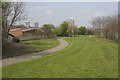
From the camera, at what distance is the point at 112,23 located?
68.1 m

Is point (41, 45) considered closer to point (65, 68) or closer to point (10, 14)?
point (10, 14)

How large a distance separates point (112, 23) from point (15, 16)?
A: 113 feet

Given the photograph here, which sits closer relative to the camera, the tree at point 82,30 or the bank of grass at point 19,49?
the bank of grass at point 19,49

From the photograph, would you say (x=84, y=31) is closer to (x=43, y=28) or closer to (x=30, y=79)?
(x=43, y=28)

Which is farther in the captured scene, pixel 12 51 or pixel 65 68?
pixel 12 51

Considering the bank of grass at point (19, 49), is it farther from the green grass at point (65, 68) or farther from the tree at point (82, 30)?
the tree at point (82, 30)

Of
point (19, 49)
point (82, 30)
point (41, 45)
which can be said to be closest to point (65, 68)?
point (19, 49)

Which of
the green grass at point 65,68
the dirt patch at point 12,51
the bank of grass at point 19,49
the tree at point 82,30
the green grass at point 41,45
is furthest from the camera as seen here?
the tree at point 82,30

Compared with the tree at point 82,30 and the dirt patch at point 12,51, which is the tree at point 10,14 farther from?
the tree at point 82,30

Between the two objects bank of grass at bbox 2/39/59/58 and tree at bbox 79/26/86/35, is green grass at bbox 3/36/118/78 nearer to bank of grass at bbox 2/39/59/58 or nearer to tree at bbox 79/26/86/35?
bank of grass at bbox 2/39/59/58

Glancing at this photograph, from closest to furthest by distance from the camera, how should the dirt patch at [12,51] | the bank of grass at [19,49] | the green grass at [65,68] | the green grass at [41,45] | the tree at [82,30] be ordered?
1. the green grass at [65,68]
2. the dirt patch at [12,51]
3. the bank of grass at [19,49]
4. the green grass at [41,45]
5. the tree at [82,30]

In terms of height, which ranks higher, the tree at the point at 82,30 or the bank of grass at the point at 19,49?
the tree at the point at 82,30

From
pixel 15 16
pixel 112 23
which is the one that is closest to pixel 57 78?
pixel 15 16

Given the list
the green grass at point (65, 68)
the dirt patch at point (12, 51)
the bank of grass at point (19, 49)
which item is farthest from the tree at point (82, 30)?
the green grass at point (65, 68)
